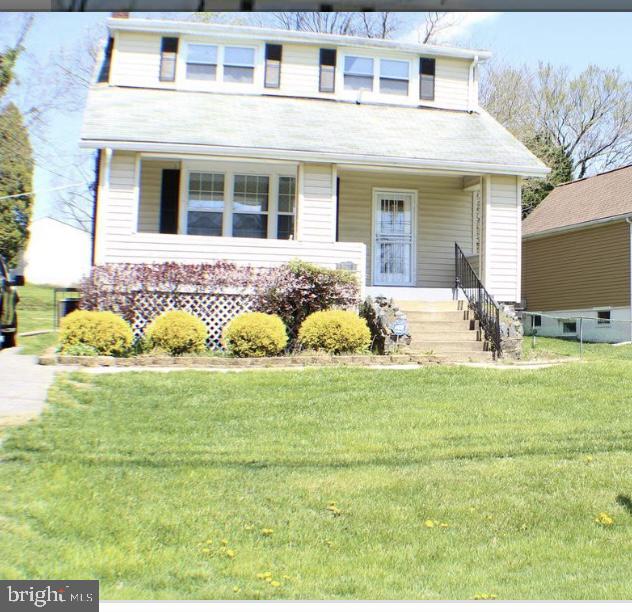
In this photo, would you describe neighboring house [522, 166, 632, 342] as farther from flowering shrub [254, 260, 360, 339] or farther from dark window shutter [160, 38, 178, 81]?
dark window shutter [160, 38, 178, 81]

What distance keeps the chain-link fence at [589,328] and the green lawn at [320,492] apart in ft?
26.3

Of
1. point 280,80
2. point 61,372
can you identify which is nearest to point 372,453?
point 61,372

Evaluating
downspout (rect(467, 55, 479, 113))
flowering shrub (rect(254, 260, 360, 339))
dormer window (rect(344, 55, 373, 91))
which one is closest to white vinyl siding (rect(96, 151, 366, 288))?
flowering shrub (rect(254, 260, 360, 339))

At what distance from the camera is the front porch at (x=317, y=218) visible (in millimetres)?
12258

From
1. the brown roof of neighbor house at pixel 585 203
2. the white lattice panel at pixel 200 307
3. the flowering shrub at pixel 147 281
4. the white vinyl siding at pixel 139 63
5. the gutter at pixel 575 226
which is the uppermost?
the white vinyl siding at pixel 139 63

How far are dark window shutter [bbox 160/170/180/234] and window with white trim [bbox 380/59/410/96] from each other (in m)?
4.69

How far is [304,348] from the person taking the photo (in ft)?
35.4

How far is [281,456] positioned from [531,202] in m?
21.1

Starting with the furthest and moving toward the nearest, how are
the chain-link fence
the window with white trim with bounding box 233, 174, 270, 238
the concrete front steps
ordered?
the chain-link fence
the window with white trim with bounding box 233, 174, 270, 238
the concrete front steps

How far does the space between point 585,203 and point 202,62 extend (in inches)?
390

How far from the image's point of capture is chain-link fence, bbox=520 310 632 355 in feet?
52.9

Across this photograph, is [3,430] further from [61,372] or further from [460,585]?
[460,585]

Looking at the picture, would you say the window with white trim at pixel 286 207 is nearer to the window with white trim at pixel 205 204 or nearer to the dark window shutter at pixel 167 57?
the window with white trim at pixel 205 204

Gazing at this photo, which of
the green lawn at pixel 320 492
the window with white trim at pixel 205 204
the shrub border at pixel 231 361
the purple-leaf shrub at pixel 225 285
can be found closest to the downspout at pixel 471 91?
the window with white trim at pixel 205 204
